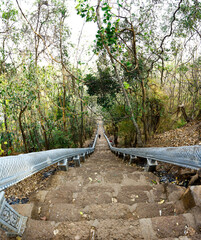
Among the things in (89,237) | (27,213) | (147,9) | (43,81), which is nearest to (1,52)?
(43,81)

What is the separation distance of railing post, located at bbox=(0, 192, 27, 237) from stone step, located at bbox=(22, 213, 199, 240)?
0.30ft

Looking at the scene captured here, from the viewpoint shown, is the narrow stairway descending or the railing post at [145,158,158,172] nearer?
the narrow stairway descending

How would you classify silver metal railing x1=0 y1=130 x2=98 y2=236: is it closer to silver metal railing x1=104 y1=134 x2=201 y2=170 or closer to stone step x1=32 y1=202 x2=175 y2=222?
stone step x1=32 y1=202 x2=175 y2=222

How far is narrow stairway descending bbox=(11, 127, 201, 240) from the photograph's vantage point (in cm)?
146

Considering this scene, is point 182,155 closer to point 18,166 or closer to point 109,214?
point 109,214

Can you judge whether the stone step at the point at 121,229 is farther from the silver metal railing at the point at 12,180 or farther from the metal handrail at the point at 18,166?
the metal handrail at the point at 18,166

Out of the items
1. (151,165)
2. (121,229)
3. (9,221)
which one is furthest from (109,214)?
(151,165)

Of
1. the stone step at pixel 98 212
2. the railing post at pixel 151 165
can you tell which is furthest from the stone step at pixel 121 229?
the railing post at pixel 151 165

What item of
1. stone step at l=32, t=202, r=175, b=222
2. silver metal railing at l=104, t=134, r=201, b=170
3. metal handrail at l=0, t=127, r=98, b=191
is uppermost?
metal handrail at l=0, t=127, r=98, b=191

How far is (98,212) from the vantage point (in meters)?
1.90

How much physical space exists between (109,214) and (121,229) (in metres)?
0.40

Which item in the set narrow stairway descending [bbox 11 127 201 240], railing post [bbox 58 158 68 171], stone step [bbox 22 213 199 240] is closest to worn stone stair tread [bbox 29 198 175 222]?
narrow stairway descending [bbox 11 127 201 240]

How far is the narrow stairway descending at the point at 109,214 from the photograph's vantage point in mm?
1457

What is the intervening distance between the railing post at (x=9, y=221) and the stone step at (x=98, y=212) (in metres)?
0.35
